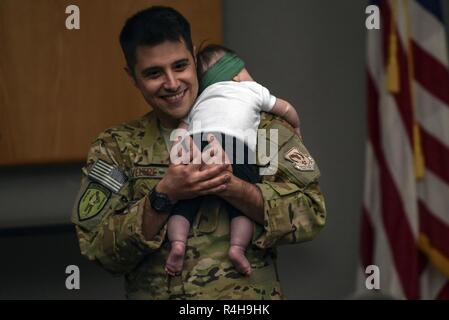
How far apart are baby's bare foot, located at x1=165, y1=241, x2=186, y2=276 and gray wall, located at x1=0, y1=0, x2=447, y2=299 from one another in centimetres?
73

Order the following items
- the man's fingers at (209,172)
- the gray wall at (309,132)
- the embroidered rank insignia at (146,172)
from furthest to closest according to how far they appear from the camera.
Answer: the gray wall at (309,132)
the embroidered rank insignia at (146,172)
the man's fingers at (209,172)

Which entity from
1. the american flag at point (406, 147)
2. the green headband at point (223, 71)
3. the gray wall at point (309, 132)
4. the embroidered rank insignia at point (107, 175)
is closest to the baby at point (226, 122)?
the green headband at point (223, 71)

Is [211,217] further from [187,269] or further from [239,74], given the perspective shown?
[239,74]

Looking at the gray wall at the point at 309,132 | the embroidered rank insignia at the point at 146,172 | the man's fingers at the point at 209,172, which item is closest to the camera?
the man's fingers at the point at 209,172

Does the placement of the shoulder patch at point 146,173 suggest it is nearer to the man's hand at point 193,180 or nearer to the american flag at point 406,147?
the man's hand at point 193,180

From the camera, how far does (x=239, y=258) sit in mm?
1394

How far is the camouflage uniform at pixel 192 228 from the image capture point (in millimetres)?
1396

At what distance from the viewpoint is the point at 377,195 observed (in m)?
2.16

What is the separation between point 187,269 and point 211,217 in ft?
0.31

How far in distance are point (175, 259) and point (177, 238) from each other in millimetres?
35

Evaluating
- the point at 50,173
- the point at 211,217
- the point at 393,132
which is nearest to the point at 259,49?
the point at 393,132

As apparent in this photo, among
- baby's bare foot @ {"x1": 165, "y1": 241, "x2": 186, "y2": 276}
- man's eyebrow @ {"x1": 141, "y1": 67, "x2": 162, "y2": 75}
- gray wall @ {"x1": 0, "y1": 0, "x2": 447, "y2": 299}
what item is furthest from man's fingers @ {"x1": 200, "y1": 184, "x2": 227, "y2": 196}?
gray wall @ {"x1": 0, "y1": 0, "x2": 447, "y2": 299}

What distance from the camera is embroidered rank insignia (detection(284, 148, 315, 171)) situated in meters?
1.42

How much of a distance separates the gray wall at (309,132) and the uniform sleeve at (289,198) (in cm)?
65
